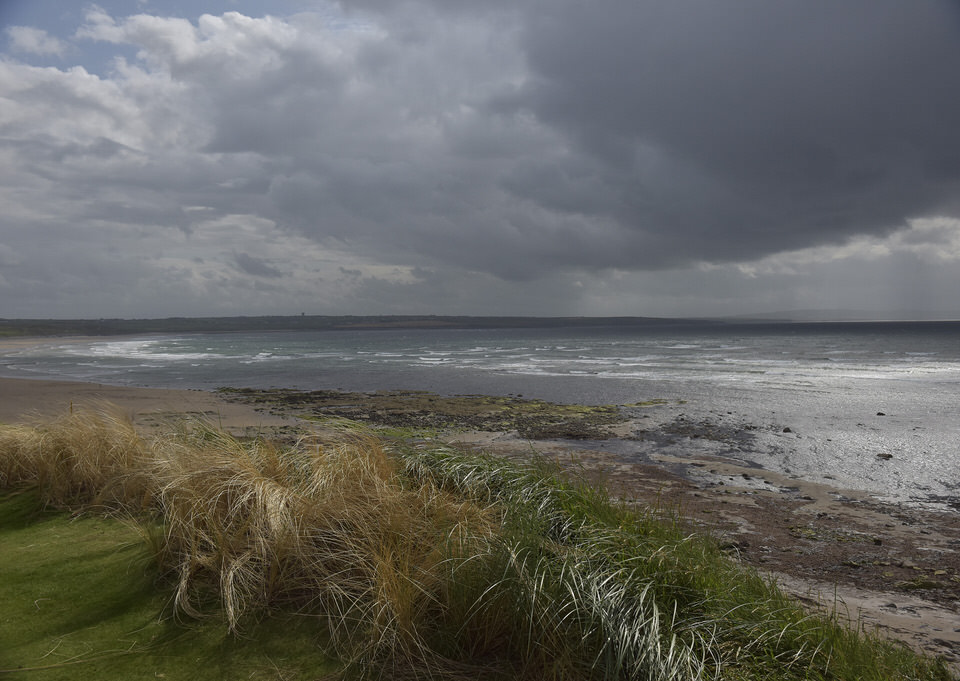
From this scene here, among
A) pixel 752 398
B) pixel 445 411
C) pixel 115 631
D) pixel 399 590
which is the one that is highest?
pixel 399 590

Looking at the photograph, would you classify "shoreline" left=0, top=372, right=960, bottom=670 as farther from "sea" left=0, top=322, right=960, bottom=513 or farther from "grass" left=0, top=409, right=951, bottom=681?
"sea" left=0, top=322, right=960, bottom=513

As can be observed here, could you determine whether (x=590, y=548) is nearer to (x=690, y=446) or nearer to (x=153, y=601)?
(x=153, y=601)

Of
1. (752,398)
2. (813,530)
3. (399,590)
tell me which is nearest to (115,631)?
(399,590)

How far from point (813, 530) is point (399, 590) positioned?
274 inches

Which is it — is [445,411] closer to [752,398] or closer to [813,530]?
[752,398]

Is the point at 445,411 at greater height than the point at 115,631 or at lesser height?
lesser

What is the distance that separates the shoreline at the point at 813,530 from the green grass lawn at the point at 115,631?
2881 millimetres

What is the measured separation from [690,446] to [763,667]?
39.9ft

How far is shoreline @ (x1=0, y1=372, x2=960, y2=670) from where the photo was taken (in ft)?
18.1

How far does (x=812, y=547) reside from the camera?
730 cm

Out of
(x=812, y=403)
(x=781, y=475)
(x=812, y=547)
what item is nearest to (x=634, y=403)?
(x=812, y=403)

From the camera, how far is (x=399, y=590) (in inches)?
132

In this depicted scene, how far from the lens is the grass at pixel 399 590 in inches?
122

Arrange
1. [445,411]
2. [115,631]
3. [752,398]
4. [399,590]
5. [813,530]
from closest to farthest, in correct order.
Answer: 1. [399,590]
2. [115,631]
3. [813,530]
4. [445,411]
5. [752,398]
